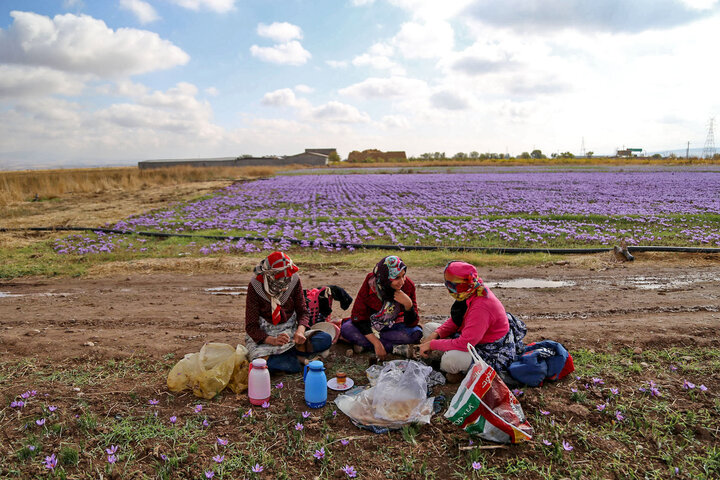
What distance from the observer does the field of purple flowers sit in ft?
33.0

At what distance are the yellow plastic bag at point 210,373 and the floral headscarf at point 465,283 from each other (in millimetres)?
1985

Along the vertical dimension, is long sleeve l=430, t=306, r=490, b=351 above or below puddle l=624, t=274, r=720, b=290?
above

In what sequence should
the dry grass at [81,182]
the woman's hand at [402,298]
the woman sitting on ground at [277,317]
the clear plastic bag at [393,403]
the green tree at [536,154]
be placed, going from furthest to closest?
the green tree at [536,154] → the dry grass at [81,182] → the woman's hand at [402,298] → the woman sitting on ground at [277,317] → the clear plastic bag at [393,403]

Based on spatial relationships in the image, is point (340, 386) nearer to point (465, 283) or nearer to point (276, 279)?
point (276, 279)

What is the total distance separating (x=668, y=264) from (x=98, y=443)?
9314 mm

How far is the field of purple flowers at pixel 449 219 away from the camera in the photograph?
1005 cm

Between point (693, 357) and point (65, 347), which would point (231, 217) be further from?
point (693, 357)

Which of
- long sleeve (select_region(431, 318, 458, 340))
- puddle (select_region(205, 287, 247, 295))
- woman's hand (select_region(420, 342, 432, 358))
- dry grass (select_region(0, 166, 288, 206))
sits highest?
dry grass (select_region(0, 166, 288, 206))

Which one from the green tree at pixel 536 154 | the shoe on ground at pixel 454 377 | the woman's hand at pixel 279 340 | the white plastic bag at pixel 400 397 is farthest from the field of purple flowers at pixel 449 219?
the green tree at pixel 536 154

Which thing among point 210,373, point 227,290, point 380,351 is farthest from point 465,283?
point 227,290

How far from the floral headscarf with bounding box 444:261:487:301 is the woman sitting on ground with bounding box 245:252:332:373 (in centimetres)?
145

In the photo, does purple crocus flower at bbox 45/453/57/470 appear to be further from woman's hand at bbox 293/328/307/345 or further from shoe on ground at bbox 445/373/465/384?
shoe on ground at bbox 445/373/465/384

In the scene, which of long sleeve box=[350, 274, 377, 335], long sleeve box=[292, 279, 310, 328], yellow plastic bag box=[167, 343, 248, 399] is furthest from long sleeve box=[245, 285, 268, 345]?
long sleeve box=[350, 274, 377, 335]

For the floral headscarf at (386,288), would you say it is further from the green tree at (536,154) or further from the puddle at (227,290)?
the green tree at (536,154)
